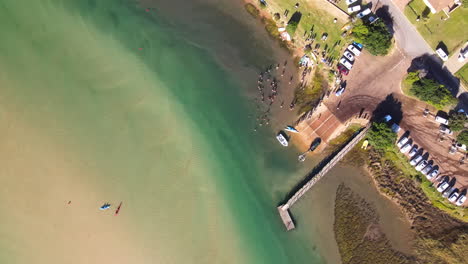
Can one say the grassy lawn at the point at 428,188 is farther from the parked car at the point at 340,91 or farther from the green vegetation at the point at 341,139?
the parked car at the point at 340,91

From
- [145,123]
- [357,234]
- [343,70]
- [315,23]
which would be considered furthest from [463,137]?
[145,123]

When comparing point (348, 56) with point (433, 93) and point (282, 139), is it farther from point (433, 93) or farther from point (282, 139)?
point (282, 139)

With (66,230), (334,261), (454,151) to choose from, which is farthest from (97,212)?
(454,151)

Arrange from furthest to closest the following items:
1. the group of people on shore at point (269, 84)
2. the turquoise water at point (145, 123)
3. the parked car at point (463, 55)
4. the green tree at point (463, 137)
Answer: the group of people on shore at point (269, 84) → the turquoise water at point (145, 123) → the parked car at point (463, 55) → the green tree at point (463, 137)

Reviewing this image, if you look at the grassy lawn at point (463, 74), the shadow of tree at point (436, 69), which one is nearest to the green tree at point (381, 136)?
the shadow of tree at point (436, 69)

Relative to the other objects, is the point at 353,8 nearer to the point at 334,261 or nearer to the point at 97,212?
the point at 334,261

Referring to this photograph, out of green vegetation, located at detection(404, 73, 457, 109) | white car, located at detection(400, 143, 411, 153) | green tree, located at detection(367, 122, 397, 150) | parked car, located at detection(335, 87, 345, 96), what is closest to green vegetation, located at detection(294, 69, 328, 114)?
parked car, located at detection(335, 87, 345, 96)
